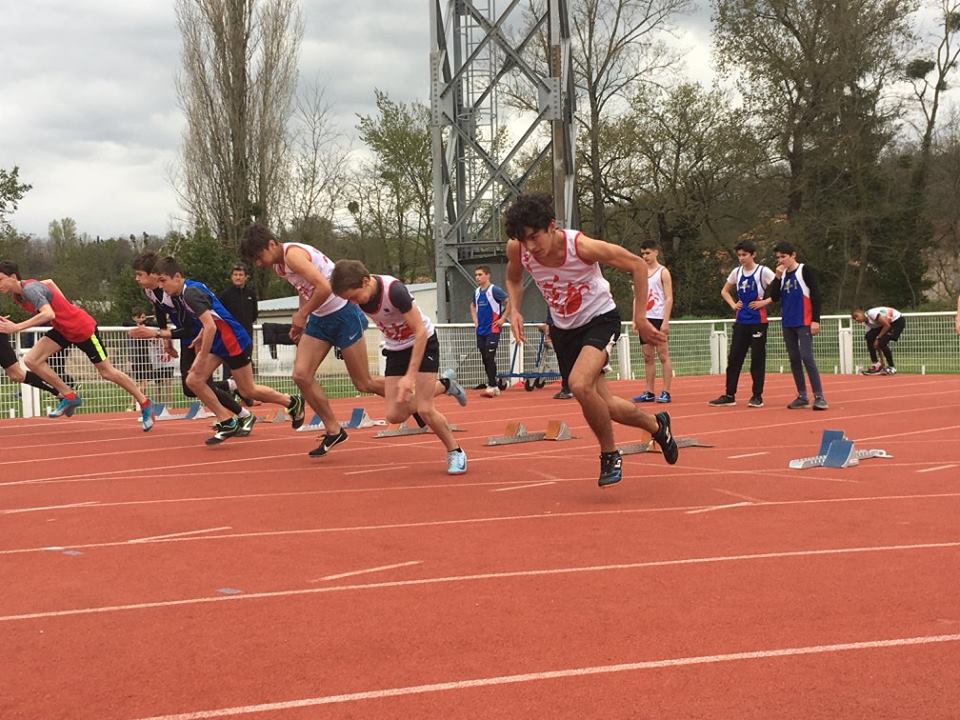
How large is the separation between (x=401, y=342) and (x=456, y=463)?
3.40ft

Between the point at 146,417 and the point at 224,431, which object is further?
the point at 146,417

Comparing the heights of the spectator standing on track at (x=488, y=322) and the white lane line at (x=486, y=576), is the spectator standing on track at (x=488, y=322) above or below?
above

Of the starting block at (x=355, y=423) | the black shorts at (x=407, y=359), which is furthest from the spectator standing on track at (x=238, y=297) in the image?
the black shorts at (x=407, y=359)

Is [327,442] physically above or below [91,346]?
below

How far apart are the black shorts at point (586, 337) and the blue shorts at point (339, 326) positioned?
2.17 meters

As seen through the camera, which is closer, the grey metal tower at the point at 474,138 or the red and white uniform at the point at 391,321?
the red and white uniform at the point at 391,321

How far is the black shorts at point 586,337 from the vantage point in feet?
22.4

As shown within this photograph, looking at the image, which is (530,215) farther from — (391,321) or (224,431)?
(224,431)

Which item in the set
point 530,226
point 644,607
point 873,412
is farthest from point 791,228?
point 644,607

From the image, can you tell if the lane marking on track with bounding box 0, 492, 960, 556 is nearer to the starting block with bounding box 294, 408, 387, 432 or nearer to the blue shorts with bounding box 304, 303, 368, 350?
the blue shorts with bounding box 304, 303, 368, 350

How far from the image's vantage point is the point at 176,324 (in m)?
12.1

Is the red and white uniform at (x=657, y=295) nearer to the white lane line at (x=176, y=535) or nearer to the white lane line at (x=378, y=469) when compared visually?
the white lane line at (x=378, y=469)

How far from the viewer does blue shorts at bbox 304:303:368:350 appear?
8.68 meters

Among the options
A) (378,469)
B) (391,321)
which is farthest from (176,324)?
(391,321)
